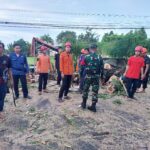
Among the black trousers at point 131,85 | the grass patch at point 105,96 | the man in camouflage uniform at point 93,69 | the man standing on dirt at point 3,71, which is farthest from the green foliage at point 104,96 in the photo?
the man standing on dirt at point 3,71

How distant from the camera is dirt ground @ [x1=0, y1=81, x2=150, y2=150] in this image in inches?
296

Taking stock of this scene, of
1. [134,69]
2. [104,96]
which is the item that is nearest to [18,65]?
[104,96]

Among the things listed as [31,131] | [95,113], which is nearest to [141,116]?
[95,113]

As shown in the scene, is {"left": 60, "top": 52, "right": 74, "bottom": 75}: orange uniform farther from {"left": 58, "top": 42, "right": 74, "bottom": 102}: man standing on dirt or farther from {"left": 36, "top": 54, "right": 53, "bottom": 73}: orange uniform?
{"left": 36, "top": 54, "right": 53, "bottom": 73}: orange uniform

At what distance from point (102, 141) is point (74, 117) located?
162 cm

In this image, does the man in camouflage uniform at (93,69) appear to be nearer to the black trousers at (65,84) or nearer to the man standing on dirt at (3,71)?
the black trousers at (65,84)

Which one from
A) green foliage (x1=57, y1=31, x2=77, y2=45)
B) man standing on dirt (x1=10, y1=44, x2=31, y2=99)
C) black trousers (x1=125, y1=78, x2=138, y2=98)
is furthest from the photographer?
green foliage (x1=57, y1=31, x2=77, y2=45)

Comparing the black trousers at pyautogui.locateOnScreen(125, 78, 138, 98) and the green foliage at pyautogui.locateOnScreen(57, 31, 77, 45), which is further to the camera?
the green foliage at pyautogui.locateOnScreen(57, 31, 77, 45)

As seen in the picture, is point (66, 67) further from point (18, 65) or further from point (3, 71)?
point (3, 71)

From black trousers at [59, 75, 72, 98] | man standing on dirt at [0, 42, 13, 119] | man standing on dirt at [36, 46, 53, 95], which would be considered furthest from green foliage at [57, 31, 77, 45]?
man standing on dirt at [0, 42, 13, 119]

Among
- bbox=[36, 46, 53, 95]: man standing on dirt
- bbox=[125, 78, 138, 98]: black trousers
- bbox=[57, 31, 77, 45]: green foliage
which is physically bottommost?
bbox=[125, 78, 138, 98]: black trousers

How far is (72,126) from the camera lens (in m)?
8.62

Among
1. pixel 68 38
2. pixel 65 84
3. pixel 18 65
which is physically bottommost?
pixel 65 84

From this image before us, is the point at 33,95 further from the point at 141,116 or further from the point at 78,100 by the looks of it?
the point at 141,116
